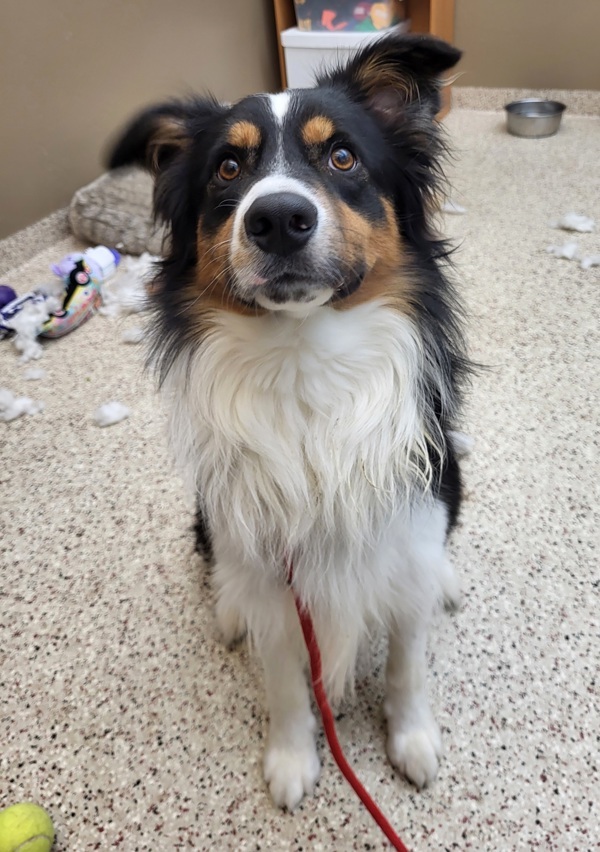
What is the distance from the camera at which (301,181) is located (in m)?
0.97

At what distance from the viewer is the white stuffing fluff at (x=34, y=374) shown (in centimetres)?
229

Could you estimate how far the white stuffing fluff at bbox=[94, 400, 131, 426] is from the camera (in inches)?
81.4

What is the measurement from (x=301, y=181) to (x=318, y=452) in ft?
1.34

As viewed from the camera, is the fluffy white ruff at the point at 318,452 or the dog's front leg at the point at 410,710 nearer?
the fluffy white ruff at the point at 318,452

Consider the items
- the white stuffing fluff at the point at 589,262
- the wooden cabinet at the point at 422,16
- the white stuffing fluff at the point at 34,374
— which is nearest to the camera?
the white stuffing fluff at the point at 34,374

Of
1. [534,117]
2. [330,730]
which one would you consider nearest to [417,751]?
[330,730]

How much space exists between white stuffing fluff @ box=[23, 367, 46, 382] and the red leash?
155 cm

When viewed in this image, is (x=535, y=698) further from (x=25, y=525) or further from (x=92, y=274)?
(x=92, y=274)

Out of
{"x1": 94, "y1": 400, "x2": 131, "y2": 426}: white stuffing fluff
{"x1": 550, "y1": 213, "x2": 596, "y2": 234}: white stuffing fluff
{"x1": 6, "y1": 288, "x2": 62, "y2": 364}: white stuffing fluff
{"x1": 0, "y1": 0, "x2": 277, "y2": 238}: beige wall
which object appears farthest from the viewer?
{"x1": 550, "y1": 213, "x2": 596, "y2": 234}: white stuffing fluff

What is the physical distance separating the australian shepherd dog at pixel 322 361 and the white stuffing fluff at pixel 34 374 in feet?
4.21

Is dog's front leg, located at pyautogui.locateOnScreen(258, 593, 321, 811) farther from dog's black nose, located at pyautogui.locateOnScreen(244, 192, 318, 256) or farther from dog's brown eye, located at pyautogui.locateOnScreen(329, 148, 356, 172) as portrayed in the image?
dog's brown eye, located at pyautogui.locateOnScreen(329, 148, 356, 172)

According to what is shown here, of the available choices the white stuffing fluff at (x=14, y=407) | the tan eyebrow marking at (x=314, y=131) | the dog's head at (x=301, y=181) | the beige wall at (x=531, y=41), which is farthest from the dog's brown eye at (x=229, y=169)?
the beige wall at (x=531, y=41)

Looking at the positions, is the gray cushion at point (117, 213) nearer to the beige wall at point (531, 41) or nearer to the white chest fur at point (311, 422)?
the white chest fur at point (311, 422)

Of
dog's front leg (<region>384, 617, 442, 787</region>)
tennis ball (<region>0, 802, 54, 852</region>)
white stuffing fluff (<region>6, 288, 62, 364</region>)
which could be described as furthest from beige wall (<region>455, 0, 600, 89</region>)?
tennis ball (<region>0, 802, 54, 852</region>)
